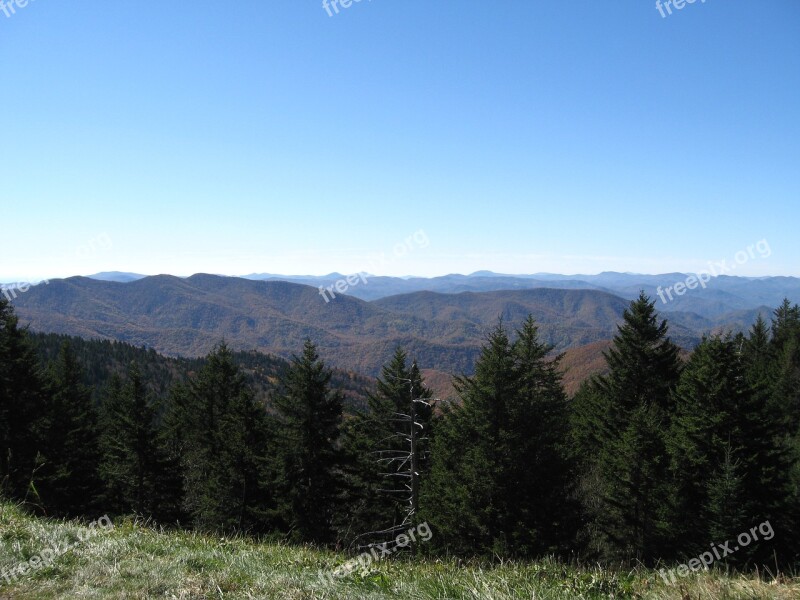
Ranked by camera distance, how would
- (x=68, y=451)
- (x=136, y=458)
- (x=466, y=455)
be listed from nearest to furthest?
Result: 1. (x=466, y=455)
2. (x=136, y=458)
3. (x=68, y=451)

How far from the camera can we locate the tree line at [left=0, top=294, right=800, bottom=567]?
1509 cm

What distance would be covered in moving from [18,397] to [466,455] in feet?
61.7

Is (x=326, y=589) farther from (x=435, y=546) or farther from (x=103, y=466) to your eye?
(x=103, y=466)

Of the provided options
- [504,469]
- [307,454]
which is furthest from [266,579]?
[307,454]

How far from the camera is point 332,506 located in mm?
20547

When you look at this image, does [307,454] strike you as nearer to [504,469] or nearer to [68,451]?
[504,469]

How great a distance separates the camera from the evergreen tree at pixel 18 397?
18797mm

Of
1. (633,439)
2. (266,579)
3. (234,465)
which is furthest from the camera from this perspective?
(234,465)

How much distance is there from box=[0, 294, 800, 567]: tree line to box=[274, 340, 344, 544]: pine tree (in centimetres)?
8

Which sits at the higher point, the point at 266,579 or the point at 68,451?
the point at 266,579

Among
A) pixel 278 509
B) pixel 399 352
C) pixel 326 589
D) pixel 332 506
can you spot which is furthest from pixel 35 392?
pixel 326 589

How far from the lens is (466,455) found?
15.4m

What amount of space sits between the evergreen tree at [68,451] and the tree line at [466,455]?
0.38 feet

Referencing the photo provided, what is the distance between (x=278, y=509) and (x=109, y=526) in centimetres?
1359
